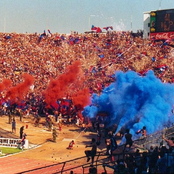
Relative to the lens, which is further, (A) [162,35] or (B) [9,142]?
(A) [162,35]

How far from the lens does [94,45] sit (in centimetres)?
4881

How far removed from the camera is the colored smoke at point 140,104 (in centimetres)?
2042

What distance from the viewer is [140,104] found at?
21750 mm

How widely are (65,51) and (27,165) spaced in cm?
2990

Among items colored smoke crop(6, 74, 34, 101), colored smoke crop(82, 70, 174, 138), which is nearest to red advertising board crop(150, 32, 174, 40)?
colored smoke crop(6, 74, 34, 101)

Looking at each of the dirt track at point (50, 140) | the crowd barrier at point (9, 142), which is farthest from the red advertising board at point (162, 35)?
the crowd barrier at point (9, 142)

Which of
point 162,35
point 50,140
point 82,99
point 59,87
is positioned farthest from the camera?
point 162,35

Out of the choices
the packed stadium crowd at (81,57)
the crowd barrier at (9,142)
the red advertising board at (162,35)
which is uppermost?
the red advertising board at (162,35)

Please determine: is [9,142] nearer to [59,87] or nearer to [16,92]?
[59,87]

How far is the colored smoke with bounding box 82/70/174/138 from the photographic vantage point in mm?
20422

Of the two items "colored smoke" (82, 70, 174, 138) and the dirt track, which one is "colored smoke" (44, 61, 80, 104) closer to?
the dirt track

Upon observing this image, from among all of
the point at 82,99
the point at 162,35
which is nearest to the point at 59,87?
the point at 82,99

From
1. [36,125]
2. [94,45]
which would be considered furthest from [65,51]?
[36,125]

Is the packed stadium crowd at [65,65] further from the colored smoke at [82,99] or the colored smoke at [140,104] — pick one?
the colored smoke at [140,104]
